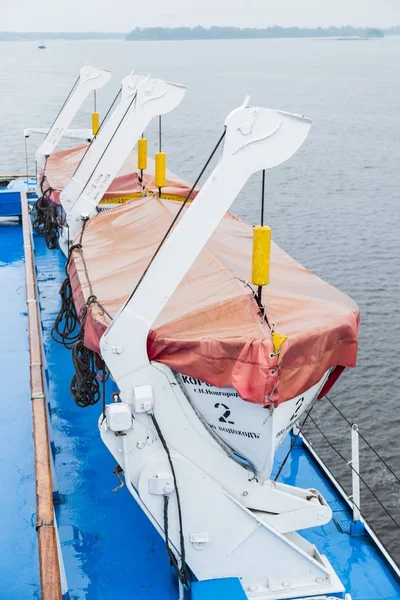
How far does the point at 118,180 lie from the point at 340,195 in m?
20.5

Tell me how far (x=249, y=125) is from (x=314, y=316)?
4.74ft

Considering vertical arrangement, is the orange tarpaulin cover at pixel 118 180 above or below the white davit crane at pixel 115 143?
below

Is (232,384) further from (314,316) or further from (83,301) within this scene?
(83,301)

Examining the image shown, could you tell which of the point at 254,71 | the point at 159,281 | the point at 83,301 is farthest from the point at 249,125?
the point at 254,71

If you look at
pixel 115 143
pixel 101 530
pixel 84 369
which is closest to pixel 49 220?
pixel 115 143

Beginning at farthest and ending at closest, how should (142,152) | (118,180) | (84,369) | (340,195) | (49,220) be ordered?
(340,195)
(49,220)
(118,180)
(142,152)
(84,369)

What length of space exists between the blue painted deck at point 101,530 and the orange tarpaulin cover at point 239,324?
5.39 ft

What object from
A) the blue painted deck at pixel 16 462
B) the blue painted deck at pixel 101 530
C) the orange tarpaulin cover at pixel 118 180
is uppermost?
the orange tarpaulin cover at pixel 118 180

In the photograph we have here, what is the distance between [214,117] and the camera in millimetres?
49188

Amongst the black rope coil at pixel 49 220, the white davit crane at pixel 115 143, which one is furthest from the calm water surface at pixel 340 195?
the white davit crane at pixel 115 143

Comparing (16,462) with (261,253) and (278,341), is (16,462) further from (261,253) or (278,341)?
(261,253)

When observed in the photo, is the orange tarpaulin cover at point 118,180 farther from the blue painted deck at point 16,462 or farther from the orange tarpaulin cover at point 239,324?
the orange tarpaulin cover at point 239,324

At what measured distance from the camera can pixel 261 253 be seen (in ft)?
15.6

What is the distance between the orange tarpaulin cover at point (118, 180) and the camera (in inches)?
425
